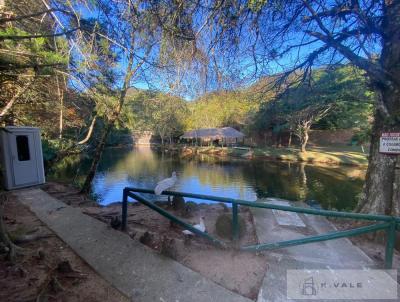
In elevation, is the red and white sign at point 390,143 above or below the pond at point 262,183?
above

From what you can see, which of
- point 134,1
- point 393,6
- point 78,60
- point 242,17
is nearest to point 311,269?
point 242,17

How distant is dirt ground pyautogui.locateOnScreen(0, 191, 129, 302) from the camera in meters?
1.99

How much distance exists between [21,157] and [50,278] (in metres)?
5.57

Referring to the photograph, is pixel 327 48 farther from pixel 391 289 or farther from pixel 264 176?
pixel 264 176

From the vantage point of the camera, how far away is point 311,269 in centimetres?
250

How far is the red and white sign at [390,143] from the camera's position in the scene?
3562mm

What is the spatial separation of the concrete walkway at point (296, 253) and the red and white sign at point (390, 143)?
1531 millimetres

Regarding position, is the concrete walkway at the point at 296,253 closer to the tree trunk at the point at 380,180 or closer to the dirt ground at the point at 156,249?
the dirt ground at the point at 156,249

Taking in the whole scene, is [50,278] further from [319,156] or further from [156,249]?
[319,156]

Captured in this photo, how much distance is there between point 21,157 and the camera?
20.8ft

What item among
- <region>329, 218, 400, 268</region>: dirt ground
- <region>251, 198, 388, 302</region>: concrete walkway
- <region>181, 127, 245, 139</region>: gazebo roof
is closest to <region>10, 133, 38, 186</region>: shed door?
<region>251, 198, 388, 302</region>: concrete walkway

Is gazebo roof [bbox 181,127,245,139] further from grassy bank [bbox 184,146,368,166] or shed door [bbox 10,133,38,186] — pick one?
shed door [bbox 10,133,38,186]

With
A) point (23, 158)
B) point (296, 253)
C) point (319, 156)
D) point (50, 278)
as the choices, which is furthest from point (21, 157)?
point (319, 156)

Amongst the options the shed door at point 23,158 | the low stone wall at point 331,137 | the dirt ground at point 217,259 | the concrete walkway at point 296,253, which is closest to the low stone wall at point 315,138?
the low stone wall at point 331,137
